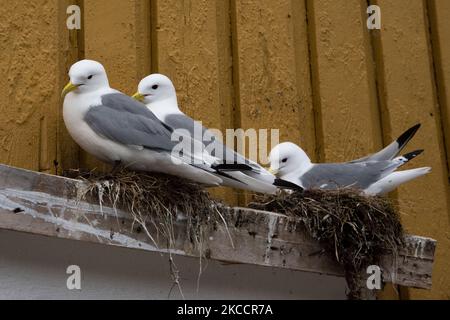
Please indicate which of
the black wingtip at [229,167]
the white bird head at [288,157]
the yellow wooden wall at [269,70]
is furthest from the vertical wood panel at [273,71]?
the black wingtip at [229,167]

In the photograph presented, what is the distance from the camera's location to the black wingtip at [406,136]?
3.85 meters

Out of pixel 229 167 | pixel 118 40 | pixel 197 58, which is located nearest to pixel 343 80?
pixel 197 58

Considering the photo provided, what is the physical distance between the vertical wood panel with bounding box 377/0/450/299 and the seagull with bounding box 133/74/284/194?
931 millimetres

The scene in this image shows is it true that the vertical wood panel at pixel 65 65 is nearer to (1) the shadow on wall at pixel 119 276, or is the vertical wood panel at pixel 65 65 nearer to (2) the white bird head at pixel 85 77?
(2) the white bird head at pixel 85 77

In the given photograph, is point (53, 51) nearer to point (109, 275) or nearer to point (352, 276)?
point (109, 275)

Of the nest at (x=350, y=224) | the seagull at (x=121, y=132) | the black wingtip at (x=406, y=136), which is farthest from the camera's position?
the black wingtip at (x=406, y=136)

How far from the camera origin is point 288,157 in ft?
12.3

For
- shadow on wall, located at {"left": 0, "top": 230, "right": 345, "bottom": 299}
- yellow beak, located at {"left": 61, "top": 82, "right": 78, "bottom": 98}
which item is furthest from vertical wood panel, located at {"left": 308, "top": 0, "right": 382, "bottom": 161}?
yellow beak, located at {"left": 61, "top": 82, "right": 78, "bottom": 98}

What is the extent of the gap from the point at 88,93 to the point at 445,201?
1.86 metres

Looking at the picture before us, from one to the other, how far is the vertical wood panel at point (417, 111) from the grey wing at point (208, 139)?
1002 millimetres

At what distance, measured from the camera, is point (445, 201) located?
4.18 metres

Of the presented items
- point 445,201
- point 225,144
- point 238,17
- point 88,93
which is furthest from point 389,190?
point 88,93

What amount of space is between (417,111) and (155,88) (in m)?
1.42

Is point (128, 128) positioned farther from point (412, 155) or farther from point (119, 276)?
point (412, 155)
